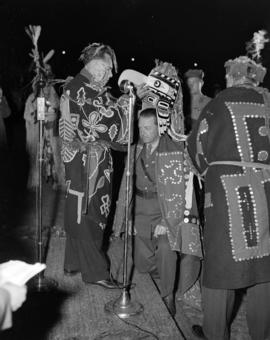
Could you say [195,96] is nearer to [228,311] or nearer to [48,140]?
[228,311]

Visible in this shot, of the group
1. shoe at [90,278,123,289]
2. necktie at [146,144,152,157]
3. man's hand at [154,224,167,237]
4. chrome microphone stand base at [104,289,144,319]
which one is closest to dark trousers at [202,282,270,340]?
chrome microphone stand base at [104,289,144,319]

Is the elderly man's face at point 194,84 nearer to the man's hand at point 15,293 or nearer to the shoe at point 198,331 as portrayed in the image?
the shoe at point 198,331

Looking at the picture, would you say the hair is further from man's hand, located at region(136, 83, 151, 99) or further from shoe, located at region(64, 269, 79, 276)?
shoe, located at region(64, 269, 79, 276)

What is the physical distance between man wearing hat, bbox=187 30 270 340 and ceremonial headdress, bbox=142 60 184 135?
36.9 inches

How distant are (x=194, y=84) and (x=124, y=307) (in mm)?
2899

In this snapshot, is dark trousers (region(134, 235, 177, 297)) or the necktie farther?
the necktie

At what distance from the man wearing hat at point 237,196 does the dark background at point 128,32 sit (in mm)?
10221

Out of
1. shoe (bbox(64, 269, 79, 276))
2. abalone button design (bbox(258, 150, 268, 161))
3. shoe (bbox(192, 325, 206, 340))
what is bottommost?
shoe (bbox(192, 325, 206, 340))

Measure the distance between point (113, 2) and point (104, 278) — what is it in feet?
44.0

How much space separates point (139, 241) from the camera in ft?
13.0

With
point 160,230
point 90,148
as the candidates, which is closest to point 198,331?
point 160,230

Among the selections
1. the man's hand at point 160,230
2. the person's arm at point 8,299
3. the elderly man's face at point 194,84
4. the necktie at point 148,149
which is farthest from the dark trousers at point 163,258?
the person's arm at point 8,299

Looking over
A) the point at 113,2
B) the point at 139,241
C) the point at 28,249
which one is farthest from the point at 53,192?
the point at 113,2

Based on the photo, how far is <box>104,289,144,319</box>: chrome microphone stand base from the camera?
3.28 metres
